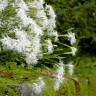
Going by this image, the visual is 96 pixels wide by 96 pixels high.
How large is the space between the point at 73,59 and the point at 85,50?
1.11 meters

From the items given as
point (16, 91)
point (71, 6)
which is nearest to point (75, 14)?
point (71, 6)

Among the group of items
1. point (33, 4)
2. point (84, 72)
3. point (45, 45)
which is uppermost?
point (33, 4)

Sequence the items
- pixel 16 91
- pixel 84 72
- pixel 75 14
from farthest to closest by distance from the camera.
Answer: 1. pixel 75 14
2. pixel 84 72
3. pixel 16 91

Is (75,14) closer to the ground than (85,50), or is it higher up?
higher up

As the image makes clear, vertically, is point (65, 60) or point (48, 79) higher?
point (48, 79)

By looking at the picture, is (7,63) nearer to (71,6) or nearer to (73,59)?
(73,59)

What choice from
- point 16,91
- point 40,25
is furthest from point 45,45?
point 16,91

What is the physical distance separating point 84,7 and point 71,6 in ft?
0.87

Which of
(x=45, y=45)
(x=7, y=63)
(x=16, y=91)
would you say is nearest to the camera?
(x=16, y=91)

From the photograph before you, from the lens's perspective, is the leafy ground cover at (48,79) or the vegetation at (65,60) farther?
the vegetation at (65,60)

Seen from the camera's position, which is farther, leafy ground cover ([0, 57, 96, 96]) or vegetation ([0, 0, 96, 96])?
vegetation ([0, 0, 96, 96])

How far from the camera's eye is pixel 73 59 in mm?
10008

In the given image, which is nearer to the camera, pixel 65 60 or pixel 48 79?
pixel 48 79

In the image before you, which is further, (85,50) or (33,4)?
(85,50)
